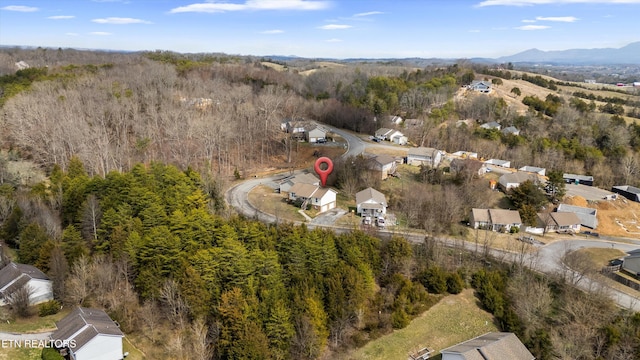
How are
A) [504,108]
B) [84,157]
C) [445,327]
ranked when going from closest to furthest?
[445,327]
[84,157]
[504,108]

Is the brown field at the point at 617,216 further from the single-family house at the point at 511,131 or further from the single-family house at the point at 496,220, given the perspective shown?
the single-family house at the point at 511,131

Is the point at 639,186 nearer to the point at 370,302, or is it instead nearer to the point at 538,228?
the point at 538,228

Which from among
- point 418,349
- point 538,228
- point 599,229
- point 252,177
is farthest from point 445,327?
point 252,177

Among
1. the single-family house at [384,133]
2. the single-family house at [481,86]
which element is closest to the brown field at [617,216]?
the single-family house at [384,133]

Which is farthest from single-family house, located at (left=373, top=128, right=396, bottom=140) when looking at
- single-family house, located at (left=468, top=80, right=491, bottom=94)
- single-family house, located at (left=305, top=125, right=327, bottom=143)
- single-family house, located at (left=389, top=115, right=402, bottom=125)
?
single-family house, located at (left=468, top=80, right=491, bottom=94)

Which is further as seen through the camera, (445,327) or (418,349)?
(445,327)

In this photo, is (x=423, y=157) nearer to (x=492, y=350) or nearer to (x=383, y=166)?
(x=383, y=166)

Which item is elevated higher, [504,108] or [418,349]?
[504,108]
